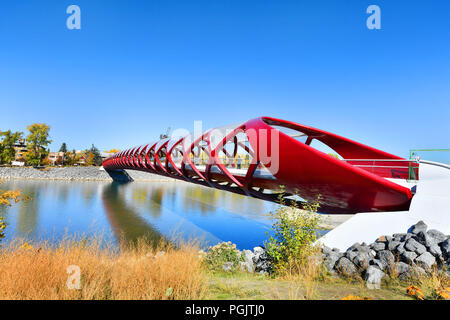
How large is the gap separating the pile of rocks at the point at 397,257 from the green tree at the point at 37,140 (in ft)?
217

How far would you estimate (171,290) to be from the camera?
298 cm

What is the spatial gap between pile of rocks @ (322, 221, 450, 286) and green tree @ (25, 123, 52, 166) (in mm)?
66047

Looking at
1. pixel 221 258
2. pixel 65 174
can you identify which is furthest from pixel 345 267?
pixel 65 174

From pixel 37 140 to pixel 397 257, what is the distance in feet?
230

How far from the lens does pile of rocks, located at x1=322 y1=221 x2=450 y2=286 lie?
158 inches

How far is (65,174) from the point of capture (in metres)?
50.2

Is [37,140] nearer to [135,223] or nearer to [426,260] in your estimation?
[135,223]

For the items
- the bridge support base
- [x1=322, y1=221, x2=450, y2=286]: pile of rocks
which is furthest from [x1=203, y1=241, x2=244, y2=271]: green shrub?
the bridge support base

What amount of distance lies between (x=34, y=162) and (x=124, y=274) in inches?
2516

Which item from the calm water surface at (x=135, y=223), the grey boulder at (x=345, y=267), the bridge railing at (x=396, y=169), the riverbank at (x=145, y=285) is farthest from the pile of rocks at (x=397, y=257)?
the calm water surface at (x=135, y=223)

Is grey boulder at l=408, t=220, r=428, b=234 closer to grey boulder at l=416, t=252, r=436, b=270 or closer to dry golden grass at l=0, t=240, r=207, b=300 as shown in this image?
grey boulder at l=416, t=252, r=436, b=270
